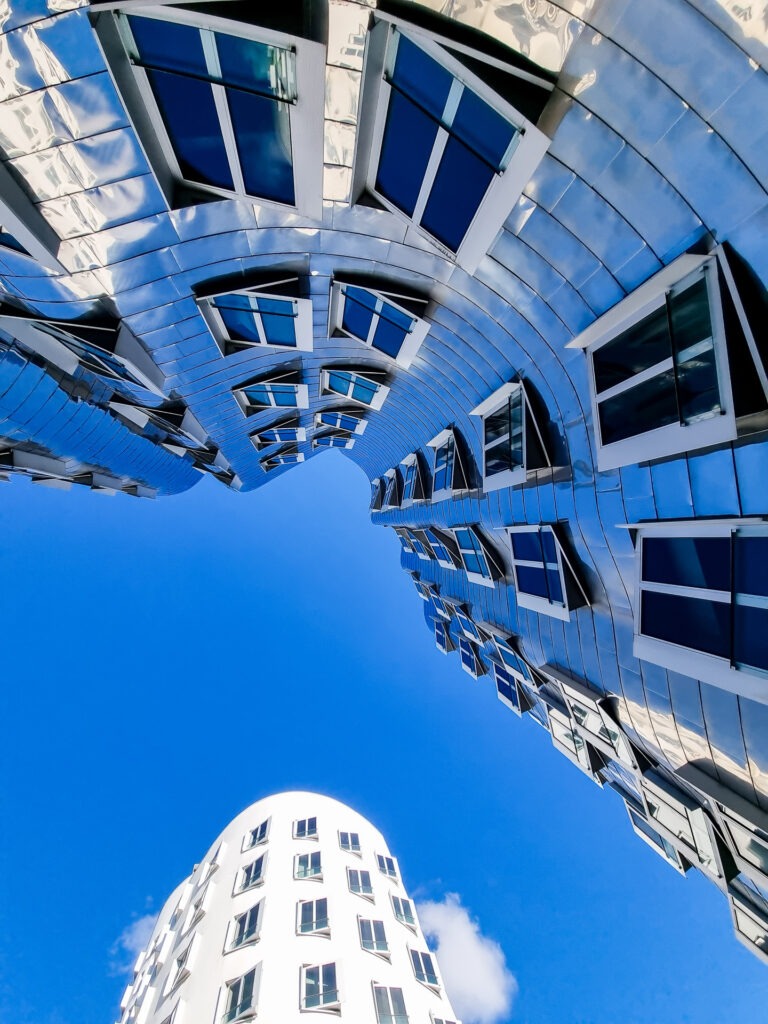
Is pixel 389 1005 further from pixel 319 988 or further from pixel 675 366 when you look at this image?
pixel 675 366

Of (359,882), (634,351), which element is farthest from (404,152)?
(359,882)

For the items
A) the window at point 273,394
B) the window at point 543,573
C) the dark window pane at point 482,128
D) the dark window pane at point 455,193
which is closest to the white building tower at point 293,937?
the window at point 543,573

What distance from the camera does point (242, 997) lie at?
63.6ft

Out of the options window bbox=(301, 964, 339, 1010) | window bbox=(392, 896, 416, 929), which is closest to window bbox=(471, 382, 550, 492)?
window bbox=(301, 964, 339, 1010)

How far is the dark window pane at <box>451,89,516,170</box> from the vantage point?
5.78m

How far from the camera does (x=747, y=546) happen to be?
6434mm

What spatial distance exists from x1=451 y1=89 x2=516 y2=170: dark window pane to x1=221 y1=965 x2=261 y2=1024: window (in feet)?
94.8

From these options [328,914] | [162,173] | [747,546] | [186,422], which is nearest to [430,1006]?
[328,914]

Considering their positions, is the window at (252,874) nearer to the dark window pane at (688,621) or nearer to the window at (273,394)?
the window at (273,394)

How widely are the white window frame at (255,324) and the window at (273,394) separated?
286 cm

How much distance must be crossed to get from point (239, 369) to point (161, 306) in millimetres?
4460

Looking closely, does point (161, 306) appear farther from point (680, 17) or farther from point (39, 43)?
point (680, 17)

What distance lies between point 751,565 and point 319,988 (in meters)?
26.1

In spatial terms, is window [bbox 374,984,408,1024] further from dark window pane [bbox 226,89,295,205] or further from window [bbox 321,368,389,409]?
dark window pane [bbox 226,89,295,205]
